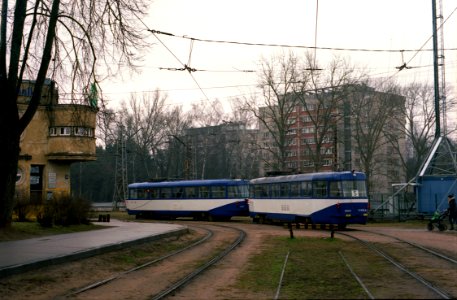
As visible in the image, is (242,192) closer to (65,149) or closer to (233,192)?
(233,192)

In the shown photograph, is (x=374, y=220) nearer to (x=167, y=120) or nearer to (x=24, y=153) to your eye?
(x=24, y=153)

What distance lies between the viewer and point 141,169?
3078 inches

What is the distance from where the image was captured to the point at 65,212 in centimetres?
2394

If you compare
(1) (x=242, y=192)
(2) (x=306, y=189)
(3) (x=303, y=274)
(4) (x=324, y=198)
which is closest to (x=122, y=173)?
(1) (x=242, y=192)

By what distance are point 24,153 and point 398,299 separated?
1321 inches

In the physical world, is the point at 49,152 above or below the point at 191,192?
above

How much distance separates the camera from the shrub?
73.8 ft

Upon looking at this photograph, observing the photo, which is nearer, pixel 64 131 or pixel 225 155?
pixel 64 131

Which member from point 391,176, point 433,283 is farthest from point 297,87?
point 433,283

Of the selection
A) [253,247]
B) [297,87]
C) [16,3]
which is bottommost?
[253,247]

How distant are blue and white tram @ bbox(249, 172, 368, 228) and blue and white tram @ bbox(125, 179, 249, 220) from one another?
675 centimetres

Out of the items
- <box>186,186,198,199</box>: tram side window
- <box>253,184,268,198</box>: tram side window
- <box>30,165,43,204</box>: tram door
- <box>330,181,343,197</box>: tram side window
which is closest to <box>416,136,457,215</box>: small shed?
<box>330,181,343,197</box>: tram side window

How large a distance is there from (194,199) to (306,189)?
12.8 meters

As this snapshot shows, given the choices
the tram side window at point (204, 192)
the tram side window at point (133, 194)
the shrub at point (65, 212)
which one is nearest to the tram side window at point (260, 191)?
the tram side window at point (204, 192)
